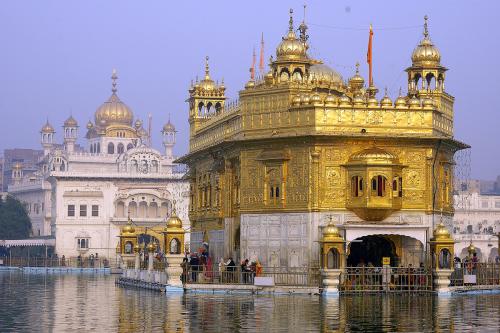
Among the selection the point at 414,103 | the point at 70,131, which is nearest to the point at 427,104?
the point at 414,103

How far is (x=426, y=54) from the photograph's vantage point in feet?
133

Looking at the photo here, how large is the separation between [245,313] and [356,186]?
12.0 meters

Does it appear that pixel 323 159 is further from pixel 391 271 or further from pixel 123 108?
pixel 123 108

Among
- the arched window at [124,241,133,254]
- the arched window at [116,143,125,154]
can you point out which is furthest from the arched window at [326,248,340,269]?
the arched window at [116,143,125,154]

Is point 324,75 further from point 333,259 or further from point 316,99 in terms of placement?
point 333,259

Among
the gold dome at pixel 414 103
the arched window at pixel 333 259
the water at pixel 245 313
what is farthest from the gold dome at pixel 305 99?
the water at pixel 245 313

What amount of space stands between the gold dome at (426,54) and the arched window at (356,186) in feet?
22.2

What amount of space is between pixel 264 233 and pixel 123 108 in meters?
77.0

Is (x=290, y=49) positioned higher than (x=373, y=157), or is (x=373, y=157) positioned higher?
(x=290, y=49)

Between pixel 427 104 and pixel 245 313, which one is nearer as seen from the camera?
pixel 245 313

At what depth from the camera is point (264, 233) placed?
37062 millimetres

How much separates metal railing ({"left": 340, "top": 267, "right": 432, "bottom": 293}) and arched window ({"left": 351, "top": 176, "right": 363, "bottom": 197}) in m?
2.86

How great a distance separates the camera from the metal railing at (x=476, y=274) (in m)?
35.0

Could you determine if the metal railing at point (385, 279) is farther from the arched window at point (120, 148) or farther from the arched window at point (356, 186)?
the arched window at point (120, 148)
